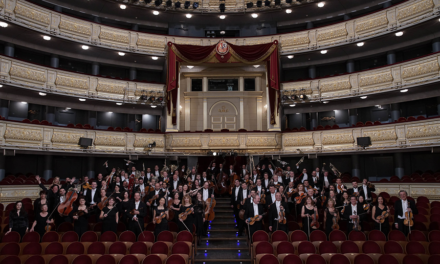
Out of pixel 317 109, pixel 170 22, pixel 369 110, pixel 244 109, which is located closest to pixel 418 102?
pixel 369 110

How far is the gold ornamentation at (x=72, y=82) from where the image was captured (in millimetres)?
12867

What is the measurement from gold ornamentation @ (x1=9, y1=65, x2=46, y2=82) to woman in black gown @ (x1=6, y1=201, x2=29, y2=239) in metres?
7.15

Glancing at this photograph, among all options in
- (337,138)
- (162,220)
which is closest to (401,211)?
(162,220)

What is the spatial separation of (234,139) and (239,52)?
3.88m

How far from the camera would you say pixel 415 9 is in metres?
12.1

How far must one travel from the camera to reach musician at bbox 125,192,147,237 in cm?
668

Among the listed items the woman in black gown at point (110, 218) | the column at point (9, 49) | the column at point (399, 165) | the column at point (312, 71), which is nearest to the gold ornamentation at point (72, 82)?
→ the column at point (9, 49)

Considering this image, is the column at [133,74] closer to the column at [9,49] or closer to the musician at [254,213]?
the column at [9,49]

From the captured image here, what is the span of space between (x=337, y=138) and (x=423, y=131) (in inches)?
115

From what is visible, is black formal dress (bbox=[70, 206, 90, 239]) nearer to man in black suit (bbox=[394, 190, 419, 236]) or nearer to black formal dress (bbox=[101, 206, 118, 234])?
black formal dress (bbox=[101, 206, 118, 234])

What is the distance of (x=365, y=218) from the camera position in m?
7.36

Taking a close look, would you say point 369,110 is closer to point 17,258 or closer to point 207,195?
point 207,195

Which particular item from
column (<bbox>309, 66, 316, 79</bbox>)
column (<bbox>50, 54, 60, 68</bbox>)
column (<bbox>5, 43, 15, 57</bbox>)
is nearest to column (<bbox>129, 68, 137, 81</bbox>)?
column (<bbox>50, 54, 60, 68</bbox>)

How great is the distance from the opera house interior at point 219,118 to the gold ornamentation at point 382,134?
1.4 inches
